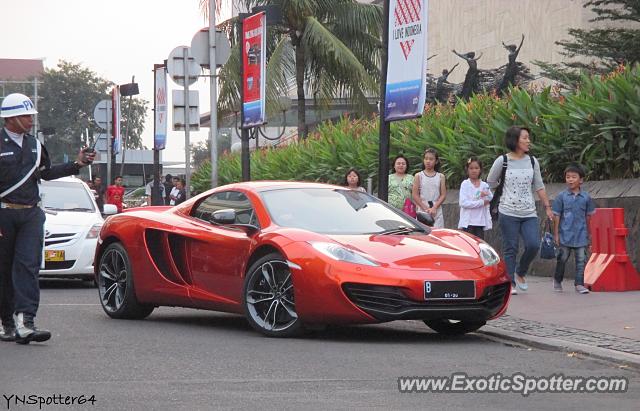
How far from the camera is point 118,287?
12.7m

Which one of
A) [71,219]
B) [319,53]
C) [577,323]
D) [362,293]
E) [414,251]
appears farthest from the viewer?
[319,53]

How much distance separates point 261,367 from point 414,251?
7.44 ft

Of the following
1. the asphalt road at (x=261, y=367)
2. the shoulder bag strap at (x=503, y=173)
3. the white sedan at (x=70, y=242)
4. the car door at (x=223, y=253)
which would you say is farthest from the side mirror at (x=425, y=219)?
the white sedan at (x=70, y=242)

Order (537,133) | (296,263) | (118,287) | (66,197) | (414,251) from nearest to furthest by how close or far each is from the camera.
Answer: (296,263) < (414,251) < (118,287) < (537,133) < (66,197)

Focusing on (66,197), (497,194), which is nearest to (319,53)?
(66,197)

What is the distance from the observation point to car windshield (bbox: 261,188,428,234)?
37.0 ft

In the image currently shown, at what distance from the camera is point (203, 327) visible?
1186 centimetres

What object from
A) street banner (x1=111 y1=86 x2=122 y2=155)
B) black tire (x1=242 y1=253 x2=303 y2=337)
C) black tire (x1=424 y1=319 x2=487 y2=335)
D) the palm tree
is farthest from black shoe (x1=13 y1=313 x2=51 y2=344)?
street banner (x1=111 y1=86 x2=122 y2=155)

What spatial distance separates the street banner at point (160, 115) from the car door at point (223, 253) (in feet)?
69.8

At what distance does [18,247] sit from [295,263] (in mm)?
2058

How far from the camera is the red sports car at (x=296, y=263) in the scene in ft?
A: 34.4

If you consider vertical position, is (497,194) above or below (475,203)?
above

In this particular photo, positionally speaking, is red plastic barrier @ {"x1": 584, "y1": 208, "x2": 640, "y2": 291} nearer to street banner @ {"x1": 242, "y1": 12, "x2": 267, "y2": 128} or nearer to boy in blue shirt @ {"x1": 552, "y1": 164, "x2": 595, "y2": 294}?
boy in blue shirt @ {"x1": 552, "y1": 164, "x2": 595, "y2": 294}

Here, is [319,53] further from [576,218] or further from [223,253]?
[223,253]
